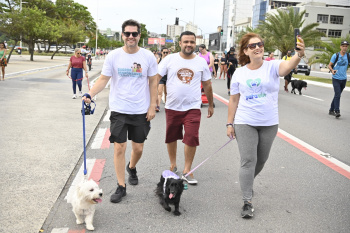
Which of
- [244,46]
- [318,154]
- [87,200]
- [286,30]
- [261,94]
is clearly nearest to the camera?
[87,200]

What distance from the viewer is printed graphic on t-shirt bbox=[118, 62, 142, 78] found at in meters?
4.11

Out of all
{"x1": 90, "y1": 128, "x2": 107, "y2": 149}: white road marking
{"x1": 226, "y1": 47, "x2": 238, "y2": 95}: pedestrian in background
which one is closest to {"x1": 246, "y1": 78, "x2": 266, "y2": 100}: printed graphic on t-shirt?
{"x1": 90, "y1": 128, "x2": 107, "y2": 149}: white road marking

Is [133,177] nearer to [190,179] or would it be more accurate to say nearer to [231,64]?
[190,179]

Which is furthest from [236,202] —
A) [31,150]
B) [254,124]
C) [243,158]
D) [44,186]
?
[31,150]

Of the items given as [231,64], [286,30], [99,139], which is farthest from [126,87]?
[286,30]

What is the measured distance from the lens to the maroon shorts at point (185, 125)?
4715 mm

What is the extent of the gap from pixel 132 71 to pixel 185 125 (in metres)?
1.05

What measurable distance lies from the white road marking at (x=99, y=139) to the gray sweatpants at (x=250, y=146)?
3.22 m

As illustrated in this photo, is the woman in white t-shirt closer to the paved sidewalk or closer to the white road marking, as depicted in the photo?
the paved sidewalk

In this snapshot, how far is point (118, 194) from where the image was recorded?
13.5ft

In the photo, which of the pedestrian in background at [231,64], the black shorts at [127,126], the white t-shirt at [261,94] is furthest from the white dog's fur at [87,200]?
the pedestrian in background at [231,64]

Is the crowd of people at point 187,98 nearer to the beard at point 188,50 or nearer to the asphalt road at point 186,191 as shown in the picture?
the beard at point 188,50

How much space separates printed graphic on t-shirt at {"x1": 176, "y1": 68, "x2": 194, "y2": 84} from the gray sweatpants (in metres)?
1.03

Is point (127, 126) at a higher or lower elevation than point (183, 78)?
lower
